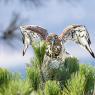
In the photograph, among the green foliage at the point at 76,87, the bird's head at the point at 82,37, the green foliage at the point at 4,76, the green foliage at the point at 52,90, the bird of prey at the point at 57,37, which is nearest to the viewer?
the green foliage at the point at 4,76

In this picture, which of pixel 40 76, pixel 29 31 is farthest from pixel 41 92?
pixel 29 31

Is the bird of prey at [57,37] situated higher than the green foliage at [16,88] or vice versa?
the bird of prey at [57,37]

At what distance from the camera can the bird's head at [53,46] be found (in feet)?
29.0

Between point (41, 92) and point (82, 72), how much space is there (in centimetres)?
66

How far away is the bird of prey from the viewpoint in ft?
28.9

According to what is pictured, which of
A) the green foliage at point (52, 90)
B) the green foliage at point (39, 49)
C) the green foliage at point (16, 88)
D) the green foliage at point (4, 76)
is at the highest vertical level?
the green foliage at point (39, 49)

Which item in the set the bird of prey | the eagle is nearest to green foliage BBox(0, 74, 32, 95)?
the eagle

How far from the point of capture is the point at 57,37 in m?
9.12

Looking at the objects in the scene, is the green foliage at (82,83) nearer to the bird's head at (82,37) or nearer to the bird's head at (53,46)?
the bird's head at (53,46)

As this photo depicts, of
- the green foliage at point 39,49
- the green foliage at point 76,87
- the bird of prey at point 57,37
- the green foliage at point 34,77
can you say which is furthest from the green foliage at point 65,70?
the bird of prey at point 57,37

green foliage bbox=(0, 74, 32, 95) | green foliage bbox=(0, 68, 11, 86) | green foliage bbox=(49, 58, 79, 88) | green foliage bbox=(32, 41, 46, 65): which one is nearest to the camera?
green foliage bbox=(0, 74, 32, 95)

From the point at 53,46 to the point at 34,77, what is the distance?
101 inches

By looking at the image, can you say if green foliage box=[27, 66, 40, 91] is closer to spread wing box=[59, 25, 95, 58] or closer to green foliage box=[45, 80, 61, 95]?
green foliage box=[45, 80, 61, 95]

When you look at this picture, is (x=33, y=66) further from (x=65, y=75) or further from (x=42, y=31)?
(x=42, y=31)
